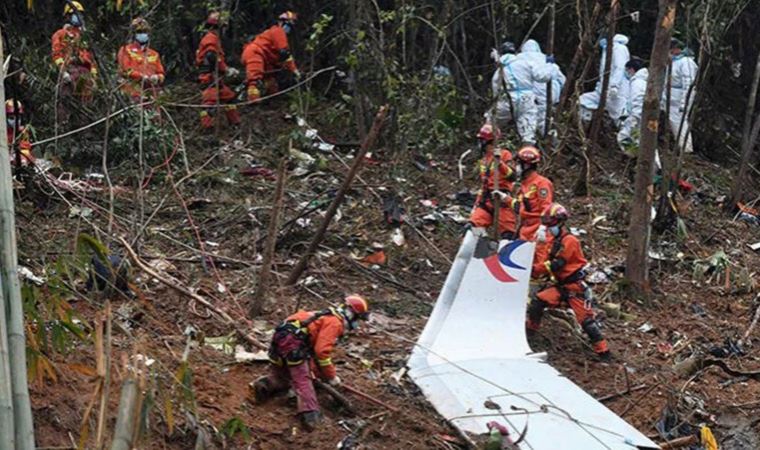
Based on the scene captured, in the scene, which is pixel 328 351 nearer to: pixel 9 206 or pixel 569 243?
pixel 569 243

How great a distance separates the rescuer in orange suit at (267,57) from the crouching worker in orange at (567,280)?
17.2 ft

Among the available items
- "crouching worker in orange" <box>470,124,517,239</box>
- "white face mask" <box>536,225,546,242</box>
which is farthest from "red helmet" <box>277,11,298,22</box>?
"white face mask" <box>536,225,546,242</box>

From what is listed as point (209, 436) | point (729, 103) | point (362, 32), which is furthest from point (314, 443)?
point (729, 103)

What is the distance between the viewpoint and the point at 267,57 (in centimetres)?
1344

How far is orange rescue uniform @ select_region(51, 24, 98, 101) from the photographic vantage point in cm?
785

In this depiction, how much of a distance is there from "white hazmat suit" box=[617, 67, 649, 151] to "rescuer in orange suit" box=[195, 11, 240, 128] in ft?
16.8

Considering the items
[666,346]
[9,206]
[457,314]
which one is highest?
[9,206]

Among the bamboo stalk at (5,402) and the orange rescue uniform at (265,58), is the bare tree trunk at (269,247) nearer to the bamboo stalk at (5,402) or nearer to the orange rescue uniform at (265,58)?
the bamboo stalk at (5,402)

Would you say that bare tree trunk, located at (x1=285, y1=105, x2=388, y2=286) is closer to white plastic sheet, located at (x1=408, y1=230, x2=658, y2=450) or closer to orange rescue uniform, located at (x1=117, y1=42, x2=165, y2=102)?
white plastic sheet, located at (x1=408, y1=230, x2=658, y2=450)

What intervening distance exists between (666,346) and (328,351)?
12.4ft

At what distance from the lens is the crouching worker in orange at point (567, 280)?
8.76 meters

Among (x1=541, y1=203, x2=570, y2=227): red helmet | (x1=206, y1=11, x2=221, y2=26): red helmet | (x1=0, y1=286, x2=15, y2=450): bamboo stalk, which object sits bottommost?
(x1=541, y1=203, x2=570, y2=227): red helmet

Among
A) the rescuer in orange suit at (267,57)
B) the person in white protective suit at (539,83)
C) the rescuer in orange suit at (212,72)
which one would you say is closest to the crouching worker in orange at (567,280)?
the person in white protective suit at (539,83)

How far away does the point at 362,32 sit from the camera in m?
11.9
